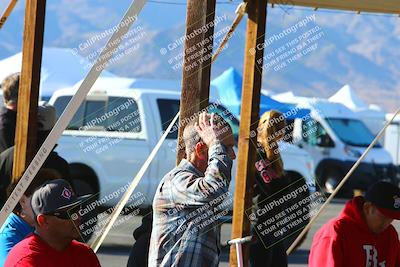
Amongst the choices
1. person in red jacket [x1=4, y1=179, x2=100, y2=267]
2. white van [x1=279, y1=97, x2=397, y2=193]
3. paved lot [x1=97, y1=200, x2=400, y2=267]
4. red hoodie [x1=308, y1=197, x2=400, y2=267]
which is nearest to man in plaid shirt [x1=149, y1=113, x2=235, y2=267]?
person in red jacket [x1=4, y1=179, x2=100, y2=267]

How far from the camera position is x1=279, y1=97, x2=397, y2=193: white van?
2769cm

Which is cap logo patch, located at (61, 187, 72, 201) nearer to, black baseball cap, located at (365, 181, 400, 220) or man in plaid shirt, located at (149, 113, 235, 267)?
man in plaid shirt, located at (149, 113, 235, 267)

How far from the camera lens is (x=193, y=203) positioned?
206 inches

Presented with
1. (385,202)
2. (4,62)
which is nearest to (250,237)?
(385,202)

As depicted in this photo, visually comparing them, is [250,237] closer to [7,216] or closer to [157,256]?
[157,256]

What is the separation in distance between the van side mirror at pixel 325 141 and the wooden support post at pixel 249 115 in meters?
21.8

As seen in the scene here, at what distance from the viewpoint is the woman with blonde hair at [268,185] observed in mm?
6973

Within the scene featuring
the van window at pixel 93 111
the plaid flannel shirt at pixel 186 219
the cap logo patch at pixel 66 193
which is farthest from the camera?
the van window at pixel 93 111

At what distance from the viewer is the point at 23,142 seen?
670cm

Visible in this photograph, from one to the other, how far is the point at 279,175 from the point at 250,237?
915 mm

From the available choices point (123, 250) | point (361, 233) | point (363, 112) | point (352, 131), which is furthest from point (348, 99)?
point (361, 233)

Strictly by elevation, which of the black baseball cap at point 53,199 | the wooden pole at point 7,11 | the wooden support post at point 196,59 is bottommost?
the black baseball cap at point 53,199

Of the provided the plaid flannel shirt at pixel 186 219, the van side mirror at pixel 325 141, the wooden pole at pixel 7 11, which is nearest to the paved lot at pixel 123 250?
the wooden pole at pixel 7 11

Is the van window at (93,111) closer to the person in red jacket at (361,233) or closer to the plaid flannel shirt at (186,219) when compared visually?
the person in red jacket at (361,233)
